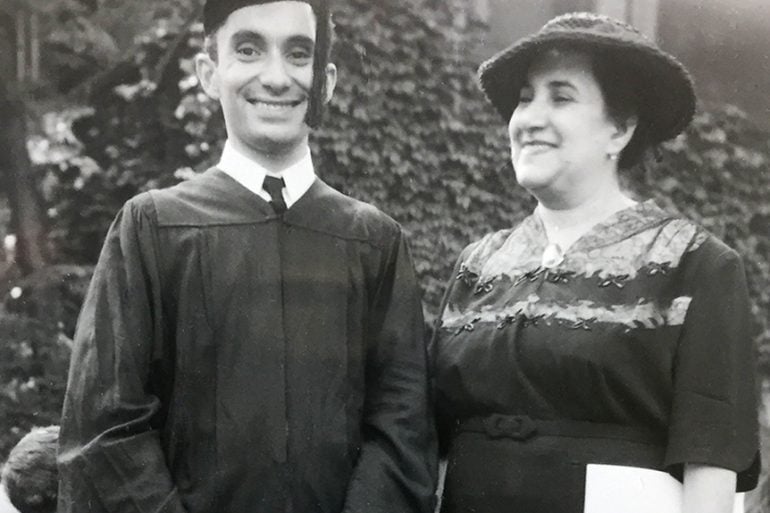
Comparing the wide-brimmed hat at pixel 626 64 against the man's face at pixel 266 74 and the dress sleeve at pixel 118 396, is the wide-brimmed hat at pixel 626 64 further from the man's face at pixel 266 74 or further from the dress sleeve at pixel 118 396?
the dress sleeve at pixel 118 396

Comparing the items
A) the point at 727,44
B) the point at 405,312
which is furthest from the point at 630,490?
the point at 727,44

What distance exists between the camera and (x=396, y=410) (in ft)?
5.82

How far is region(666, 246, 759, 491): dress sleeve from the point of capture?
158cm

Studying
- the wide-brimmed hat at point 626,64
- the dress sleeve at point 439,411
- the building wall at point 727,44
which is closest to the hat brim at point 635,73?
the wide-brimmed hat at point 626,64

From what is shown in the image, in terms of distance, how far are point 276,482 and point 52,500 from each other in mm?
615

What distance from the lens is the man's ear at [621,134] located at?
1.84 meters

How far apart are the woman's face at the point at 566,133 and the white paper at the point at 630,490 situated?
55cm

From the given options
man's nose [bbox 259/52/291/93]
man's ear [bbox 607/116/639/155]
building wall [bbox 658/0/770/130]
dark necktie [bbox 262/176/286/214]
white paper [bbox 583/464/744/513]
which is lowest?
white paper [bbox 583/464/744/513]

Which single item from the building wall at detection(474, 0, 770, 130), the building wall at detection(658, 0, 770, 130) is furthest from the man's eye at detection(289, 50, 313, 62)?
the building wall at detection(658, 0, 770, 130)

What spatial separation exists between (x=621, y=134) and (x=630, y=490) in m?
0.71

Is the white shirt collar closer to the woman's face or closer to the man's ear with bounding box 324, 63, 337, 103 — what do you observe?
the man's ear with bounding box 324, 63, 337, 103

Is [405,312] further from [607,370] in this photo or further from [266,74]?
[266,74]

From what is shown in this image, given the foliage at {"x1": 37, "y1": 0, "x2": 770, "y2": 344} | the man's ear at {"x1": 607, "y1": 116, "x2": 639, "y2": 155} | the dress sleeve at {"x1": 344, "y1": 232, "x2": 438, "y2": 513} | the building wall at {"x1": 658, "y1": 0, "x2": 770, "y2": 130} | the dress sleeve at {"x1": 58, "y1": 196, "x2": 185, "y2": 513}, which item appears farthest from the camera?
the foliage at {"x1": 37, "y1": 0, "x2": 770, "y2": 344}

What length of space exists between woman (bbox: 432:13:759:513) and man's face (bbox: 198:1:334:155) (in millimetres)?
425
